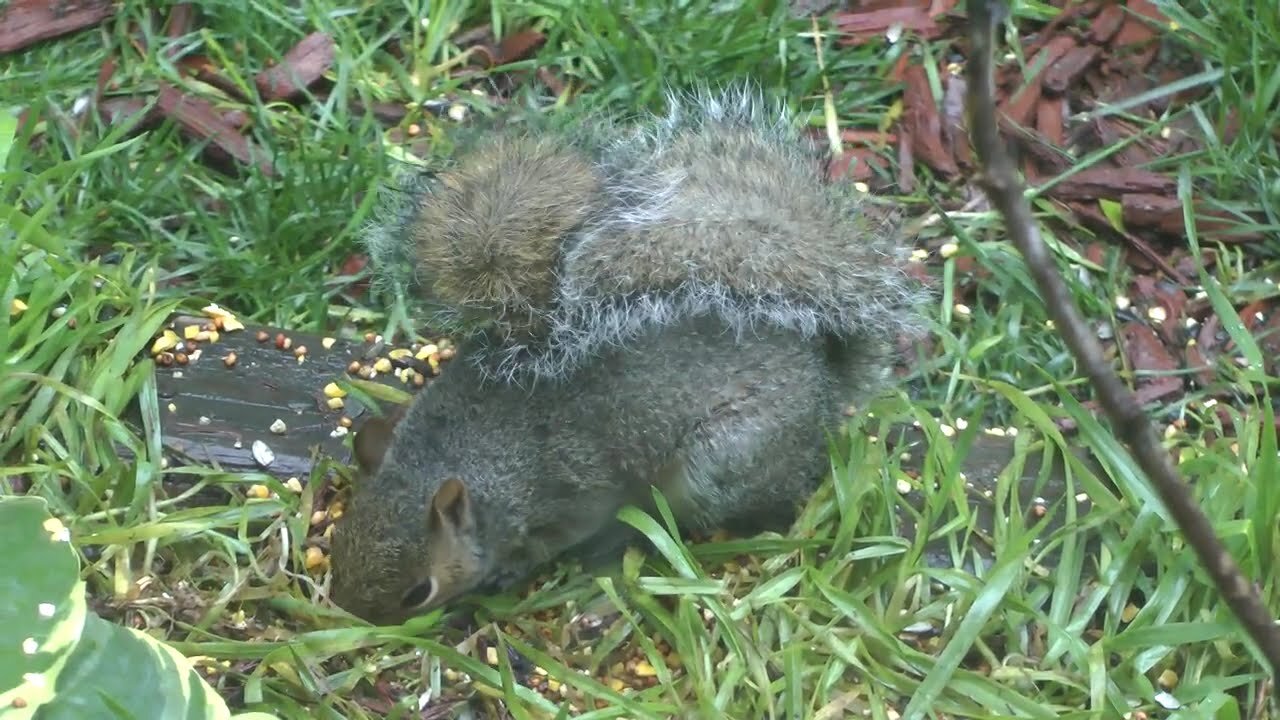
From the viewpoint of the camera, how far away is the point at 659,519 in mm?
2529

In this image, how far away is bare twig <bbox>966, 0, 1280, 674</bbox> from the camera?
696 millimetres

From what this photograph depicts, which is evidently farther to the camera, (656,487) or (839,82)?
(839,82)

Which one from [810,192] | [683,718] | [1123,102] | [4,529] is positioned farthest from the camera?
[1123,102]

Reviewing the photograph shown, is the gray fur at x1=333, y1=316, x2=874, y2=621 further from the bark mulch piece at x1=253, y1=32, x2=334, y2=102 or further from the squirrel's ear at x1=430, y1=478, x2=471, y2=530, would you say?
the bark mulch piece at x1=253, y1=32, x2=334, y2=102

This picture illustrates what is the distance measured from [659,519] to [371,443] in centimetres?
57

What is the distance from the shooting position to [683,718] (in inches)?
88.1

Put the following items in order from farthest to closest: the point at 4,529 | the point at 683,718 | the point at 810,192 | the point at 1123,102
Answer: the point at 1123,102
the point at 810,192
the point at 683,718
the point at 4,529

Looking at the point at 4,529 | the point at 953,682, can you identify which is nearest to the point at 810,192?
the point at 953,682

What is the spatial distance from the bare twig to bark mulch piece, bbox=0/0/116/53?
10.3 feet

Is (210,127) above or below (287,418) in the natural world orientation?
above

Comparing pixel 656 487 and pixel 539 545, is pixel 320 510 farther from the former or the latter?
pixel 656 487

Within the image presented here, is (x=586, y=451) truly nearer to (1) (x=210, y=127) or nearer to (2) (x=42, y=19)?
(1) (x=210, y=127)

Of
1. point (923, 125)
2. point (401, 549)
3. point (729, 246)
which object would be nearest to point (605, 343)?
point (729, 246)

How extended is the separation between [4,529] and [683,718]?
3.70ft
